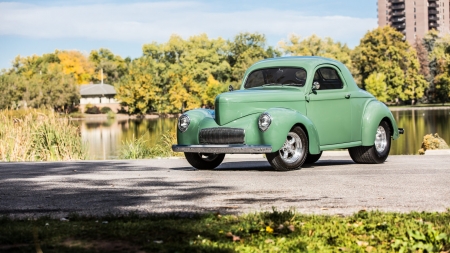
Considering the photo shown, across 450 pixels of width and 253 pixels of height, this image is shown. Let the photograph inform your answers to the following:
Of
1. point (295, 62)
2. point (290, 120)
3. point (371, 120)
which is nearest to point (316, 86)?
point (295, 62)

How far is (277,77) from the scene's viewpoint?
14094 mm

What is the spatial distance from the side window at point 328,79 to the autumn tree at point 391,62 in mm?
98829

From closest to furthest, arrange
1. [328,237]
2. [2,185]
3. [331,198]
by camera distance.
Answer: [328,237], [331,198], [2,185]

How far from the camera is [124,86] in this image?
109 m

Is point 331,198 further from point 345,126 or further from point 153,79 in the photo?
point 153,79

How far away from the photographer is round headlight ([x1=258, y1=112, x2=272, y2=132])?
1247cm

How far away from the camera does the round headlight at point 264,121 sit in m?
12.5

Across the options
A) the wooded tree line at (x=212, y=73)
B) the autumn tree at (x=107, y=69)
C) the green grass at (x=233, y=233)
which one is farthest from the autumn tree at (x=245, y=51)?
the green grass at (x=233, y=233)

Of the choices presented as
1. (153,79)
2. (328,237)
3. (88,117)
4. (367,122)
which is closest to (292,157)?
(367,122)

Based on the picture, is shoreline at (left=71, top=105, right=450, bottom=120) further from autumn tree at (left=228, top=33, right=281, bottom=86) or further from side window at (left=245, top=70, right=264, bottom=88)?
side window at (left=245, top=70, right=264, bottom=88)

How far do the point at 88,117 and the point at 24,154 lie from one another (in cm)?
9825

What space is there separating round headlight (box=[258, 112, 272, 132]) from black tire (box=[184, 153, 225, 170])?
1.79 metres

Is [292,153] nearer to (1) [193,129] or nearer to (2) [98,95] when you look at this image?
(1) [193,129]

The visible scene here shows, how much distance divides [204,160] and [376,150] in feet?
11.4
